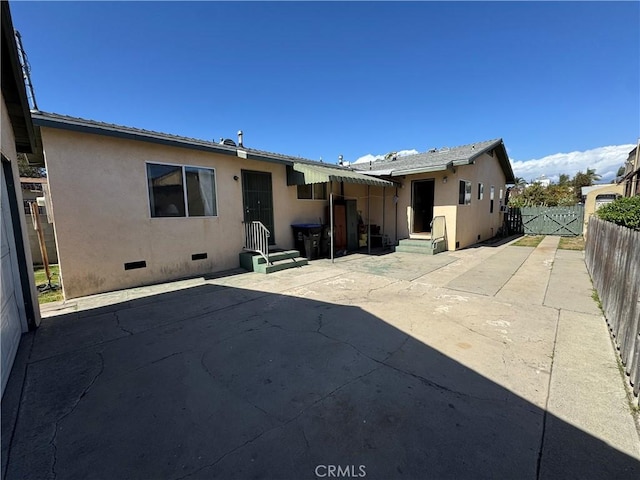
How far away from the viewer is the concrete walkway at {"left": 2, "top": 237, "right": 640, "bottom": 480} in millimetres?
1745

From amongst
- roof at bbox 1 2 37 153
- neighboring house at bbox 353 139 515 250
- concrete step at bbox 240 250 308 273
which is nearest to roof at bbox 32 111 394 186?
roof at bbox 1 2 37 153

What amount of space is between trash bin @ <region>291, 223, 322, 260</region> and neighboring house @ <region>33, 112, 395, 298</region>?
3.14 ft

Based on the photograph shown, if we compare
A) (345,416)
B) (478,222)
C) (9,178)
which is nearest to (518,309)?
(345,416)

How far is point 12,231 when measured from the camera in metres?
3.68

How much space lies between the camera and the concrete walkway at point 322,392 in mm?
1745

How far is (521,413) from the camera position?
7.00 ft

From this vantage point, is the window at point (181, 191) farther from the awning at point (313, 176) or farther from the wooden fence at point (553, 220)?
the wooden fence at point (553, 220)

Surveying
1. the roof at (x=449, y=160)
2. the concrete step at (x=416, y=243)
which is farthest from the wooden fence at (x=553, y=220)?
the concrete step at (x=416, y=243)

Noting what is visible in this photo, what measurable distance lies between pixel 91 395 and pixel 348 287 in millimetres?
4306

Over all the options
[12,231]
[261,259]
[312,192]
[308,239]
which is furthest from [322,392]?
[312,192]

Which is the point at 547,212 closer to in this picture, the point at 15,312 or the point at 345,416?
the point at 345,416

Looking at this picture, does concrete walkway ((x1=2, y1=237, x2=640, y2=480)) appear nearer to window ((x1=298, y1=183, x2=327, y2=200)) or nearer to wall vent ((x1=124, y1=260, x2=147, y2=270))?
wall vent ((x1=124, y1=260, x2=147, y2=270))

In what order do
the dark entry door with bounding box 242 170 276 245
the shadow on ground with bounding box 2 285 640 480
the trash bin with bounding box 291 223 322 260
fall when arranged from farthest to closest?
the trash bin with bounding box 291 223 322 260
the dark entry door with bounding box 242 170 276 245
the shadow on ground with bounding box 2 285 640 480

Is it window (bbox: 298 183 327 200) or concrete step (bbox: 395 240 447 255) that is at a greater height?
window (bbox: 298 183 327 200)
